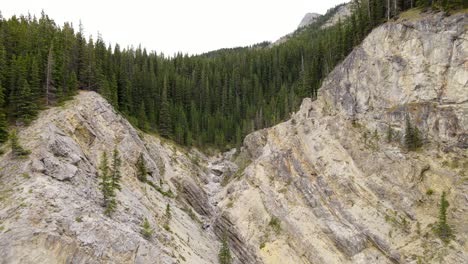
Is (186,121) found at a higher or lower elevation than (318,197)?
higher

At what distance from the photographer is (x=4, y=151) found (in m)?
39.5

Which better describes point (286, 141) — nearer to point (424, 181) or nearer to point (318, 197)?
point (318, 197)

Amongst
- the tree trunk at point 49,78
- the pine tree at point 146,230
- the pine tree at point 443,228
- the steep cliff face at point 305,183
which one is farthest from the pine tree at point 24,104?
the pine tree at point 443,228

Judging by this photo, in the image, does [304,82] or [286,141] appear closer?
[286,141]

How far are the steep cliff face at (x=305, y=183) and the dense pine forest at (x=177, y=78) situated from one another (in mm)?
6060

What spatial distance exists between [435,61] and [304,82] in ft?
88.7

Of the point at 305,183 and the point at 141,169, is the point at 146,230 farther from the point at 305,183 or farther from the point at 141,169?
the point at 305,183

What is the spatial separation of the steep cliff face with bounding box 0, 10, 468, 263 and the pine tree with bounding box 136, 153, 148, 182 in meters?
0.86

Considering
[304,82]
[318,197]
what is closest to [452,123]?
[318,197]

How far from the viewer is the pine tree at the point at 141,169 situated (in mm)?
50688

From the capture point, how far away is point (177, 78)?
9831 centimetres

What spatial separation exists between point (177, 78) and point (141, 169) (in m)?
51.1

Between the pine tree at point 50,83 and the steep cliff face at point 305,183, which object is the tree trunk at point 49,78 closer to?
the pine tree at point 50,83

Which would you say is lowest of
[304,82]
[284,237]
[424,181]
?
[284,237]
